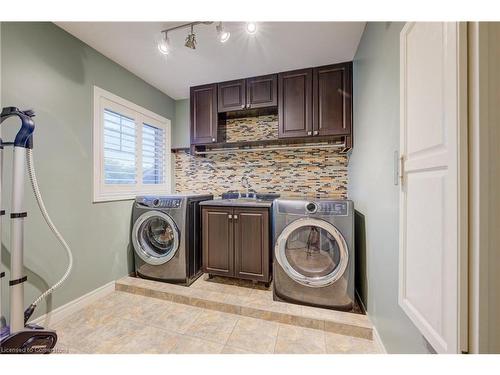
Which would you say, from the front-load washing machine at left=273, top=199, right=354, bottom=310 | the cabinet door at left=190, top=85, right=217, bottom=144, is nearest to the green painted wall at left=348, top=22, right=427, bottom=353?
the front-load washing machine at left=273, top=199, right=354, bottom=310

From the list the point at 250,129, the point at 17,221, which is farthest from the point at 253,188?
the point at 17,221

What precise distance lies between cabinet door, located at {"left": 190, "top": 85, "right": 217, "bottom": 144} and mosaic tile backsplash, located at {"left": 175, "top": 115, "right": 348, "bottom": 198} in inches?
13.2

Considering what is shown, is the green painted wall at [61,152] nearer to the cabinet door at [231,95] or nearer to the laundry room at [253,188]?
Answer: the laundry room at [253,188]

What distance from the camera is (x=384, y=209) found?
4.05 ft

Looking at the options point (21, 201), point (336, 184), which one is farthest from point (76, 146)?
point (336, 184)

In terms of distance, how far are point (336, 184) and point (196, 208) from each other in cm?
169

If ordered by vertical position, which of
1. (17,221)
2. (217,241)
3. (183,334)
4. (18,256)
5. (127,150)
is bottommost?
(183,334)

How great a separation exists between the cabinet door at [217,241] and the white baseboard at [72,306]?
3.24 feet

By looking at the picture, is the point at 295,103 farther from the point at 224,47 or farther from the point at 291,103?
the point at 224,47

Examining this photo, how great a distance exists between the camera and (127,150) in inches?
92.0

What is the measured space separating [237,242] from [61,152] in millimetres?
1725

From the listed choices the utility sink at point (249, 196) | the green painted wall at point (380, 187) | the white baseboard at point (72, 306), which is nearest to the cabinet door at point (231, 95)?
the utility sink at point (249, 196)

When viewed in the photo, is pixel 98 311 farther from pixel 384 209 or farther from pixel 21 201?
pixel 384 209
